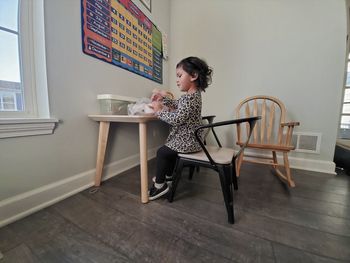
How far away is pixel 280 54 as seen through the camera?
1537 millimetres

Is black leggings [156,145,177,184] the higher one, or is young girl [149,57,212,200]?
young girl [149,57,212,200]

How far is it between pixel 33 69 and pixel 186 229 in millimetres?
1205

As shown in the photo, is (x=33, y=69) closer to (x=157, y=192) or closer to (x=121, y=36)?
(x=121, y=36)

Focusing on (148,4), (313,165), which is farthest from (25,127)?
(313,165)

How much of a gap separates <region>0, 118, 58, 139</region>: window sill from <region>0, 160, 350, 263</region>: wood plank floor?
1.45 ft

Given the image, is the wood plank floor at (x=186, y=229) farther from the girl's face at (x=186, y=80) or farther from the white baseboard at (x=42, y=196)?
the girl's face at (x=186, y=80)

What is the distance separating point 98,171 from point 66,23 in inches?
39.2

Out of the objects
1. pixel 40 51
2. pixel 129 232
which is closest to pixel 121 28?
pixel 40 51

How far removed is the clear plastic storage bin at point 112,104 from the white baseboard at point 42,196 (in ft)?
1.57

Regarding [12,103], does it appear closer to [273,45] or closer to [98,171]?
[98,171]

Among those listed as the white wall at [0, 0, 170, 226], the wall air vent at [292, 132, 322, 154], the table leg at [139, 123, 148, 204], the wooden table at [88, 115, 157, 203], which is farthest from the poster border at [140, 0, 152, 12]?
the wall air vent at [292, 132, 322, 154]

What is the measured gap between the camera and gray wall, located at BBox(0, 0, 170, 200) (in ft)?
2.41

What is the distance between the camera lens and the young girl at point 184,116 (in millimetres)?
828

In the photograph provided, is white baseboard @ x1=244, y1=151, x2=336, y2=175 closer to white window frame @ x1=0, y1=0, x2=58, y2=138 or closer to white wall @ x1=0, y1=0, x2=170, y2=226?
white wall @ x1=0, y1=0, x2=170, y2=226
